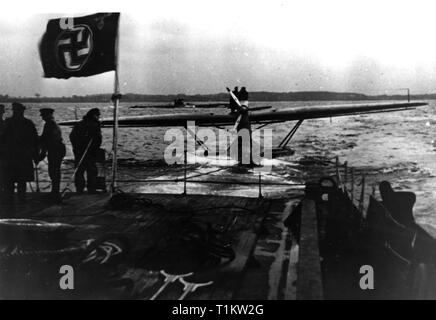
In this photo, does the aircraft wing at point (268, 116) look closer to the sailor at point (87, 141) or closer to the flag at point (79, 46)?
the sailor at point (87, 141)

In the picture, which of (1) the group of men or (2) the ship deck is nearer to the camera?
(2) the ship deck

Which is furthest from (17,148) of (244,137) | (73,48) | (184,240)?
(244,137)

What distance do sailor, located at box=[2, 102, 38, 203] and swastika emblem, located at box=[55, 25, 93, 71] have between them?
1.30 m

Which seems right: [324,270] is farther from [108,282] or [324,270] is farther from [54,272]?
[54,272]

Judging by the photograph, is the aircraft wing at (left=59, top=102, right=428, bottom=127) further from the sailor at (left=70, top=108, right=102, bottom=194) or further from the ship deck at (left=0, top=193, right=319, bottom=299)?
the ship deck at (left=0, top=193, right=319, bottom=299)

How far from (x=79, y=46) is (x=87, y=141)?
2676 millimetres

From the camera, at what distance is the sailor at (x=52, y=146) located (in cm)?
834

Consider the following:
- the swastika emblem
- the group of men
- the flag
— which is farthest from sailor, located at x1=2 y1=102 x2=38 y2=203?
the swastika emblem

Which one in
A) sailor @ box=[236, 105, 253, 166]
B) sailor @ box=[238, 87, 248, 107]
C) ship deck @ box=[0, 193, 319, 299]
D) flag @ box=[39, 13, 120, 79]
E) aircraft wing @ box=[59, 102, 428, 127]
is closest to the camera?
ship deck @ box=[0, 193, 319, 299]

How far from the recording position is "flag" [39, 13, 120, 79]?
24.1ft

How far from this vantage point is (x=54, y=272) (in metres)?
4.63

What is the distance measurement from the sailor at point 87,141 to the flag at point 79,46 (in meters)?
2.01

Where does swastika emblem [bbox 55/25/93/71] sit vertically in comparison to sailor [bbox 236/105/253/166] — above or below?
above
